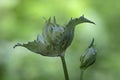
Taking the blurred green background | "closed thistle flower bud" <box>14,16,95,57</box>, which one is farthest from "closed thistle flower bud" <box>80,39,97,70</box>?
the blurred green background

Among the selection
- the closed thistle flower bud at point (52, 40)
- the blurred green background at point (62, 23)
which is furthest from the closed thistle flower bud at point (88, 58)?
the blurred green background at point (62, 23)

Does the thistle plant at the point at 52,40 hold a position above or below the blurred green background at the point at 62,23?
below

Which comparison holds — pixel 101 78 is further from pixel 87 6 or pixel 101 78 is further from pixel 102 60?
pixel 87 6

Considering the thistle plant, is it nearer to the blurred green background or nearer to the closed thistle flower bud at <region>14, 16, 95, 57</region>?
the closed thistle flower bud at <region>14, 16, 95, 57</region>

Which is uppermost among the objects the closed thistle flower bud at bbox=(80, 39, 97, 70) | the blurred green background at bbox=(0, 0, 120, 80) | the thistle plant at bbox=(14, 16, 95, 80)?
the blurred green background at bbox=(0, 0, 120, 80)

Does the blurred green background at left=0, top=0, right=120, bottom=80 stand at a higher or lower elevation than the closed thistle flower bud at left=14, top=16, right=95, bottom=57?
higher

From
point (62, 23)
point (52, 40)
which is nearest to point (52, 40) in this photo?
point (52, 40)

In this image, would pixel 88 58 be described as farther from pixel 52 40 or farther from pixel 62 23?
pixel 62 23

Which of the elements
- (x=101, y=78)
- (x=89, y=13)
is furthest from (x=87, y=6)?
(x=101, y=78)

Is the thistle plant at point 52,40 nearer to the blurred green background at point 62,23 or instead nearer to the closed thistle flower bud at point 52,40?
the closed thistle flower bud at point 52,40
